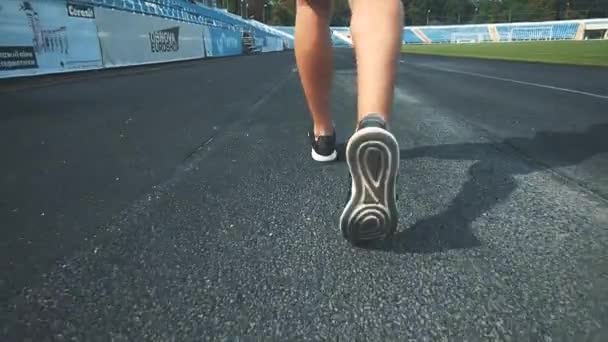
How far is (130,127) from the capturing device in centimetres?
244

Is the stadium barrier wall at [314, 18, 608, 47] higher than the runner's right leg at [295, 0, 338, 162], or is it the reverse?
the stadium barrier wall at [314, 18, 608, 47]

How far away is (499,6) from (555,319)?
83823 millimetres

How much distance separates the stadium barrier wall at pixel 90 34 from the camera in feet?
18.7

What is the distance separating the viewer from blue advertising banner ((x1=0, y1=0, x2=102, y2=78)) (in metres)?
5.53

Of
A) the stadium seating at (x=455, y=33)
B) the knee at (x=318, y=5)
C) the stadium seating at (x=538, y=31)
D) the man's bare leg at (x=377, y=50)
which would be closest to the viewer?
the man's bare leg at (x=377, y=50)

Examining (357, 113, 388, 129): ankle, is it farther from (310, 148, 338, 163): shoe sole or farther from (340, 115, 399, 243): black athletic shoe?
(310, 148, 338, 163): shoe sole

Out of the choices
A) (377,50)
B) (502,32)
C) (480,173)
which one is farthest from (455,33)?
(377,50)

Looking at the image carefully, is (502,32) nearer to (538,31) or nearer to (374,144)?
(538,31)

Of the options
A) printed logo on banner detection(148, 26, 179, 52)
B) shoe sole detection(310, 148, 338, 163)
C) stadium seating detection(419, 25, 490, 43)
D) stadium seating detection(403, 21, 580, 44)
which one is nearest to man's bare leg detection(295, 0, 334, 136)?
shoe sole detection(310, 148, 338, 163)

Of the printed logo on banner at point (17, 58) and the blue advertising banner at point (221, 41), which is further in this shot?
the blue advertising banner at point (221, 41)

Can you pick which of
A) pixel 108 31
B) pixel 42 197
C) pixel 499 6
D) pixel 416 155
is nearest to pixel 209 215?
pixel 42 197

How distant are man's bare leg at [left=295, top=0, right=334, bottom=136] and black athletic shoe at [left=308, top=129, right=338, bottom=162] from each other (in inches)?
3.3

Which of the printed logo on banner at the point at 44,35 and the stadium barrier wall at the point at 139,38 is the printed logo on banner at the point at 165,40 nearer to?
the stadium barrier wall at the point at 139,38

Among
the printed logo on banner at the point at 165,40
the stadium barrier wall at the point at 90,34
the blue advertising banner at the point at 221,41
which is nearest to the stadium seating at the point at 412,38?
the blue advertising banner at the point at 221,41
